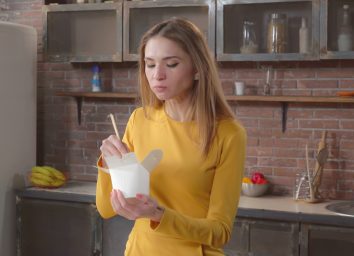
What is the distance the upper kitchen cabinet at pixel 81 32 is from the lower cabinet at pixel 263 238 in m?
1.43

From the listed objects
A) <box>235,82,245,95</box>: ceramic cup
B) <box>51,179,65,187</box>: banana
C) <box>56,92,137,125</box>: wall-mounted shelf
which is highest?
<box>235,82,245,95</box>: ceramic cup

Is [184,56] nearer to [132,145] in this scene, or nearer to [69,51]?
[132,145]

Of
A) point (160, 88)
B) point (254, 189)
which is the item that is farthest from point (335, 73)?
point (160, 88)

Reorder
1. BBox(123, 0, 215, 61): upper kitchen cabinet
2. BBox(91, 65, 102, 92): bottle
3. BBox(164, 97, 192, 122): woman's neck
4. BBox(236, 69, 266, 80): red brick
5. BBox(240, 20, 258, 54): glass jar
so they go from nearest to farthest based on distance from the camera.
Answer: BBox(164, 97, 192, 122): woman's neck < BBox(240, 20, 258, 54): glass jar < BBox(123, 0, 215, 61): upper kitchen cabinet < BBox(236, 69, 266, 80): red brick < BBox(91, 65, 102, 92): bottle

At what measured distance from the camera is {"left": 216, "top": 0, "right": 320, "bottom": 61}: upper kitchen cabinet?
3271mm

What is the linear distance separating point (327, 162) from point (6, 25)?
86.7 inches

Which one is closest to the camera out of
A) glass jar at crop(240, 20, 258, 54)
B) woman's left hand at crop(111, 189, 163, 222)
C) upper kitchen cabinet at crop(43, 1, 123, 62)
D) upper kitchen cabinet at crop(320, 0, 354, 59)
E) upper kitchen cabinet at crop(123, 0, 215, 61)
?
woman's left hand at crop(111, 189, 163, 222)

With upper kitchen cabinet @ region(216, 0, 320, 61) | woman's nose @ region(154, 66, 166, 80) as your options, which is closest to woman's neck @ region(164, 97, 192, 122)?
woman's nose @ region(154, 66, 166, 80)

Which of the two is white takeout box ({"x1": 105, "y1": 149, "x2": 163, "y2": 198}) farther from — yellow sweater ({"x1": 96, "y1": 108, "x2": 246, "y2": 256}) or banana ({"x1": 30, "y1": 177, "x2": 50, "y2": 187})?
banana ({"x1": 30, "y1": 177, "x2": 50, "y2": 187})

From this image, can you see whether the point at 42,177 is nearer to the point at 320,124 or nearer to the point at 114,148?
the point at 320,124

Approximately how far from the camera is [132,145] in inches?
62.6

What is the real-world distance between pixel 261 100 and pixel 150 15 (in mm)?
899

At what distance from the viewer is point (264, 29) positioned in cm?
338

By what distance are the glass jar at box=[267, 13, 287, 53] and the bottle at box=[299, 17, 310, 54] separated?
0.32 ft
